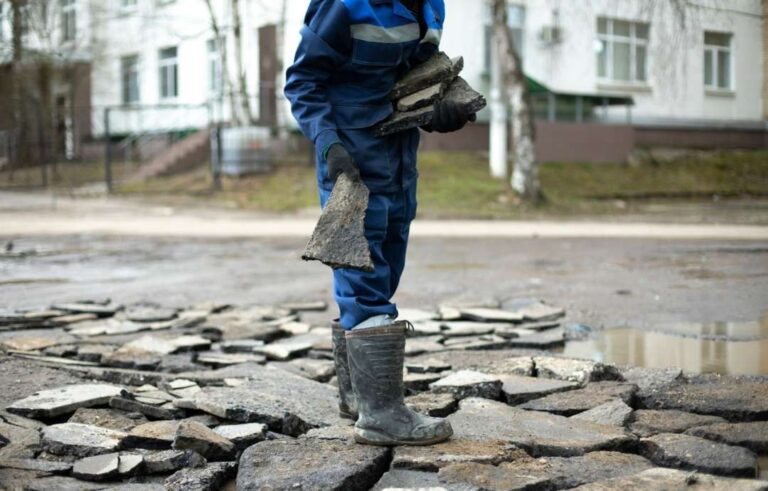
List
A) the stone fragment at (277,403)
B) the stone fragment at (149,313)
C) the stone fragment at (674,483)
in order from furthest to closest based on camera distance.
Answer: the stone fragment at (149,313)
the stone fragment at (277,403)
the stone fragment at (674,483)

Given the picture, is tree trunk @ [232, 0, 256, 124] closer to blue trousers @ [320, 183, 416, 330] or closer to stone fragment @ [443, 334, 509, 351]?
stone fragment @ [443, 334, 509, 351]

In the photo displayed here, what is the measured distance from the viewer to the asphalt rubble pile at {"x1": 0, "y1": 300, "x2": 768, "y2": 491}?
3.26m

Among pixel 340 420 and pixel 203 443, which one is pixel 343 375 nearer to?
pixel 340 420

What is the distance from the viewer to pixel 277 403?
415cm

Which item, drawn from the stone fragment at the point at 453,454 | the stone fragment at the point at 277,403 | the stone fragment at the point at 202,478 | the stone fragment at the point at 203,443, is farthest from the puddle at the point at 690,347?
the stone fragment at the point at 202,478

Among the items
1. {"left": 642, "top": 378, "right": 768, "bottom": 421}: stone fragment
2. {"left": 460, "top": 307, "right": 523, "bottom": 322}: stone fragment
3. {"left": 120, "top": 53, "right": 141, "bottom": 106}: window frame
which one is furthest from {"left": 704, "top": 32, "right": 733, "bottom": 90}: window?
{"left": 642, "top": 378, "right": 768, "bottom": 421}: stone fragment

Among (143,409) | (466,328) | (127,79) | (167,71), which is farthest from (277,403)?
(127,79)

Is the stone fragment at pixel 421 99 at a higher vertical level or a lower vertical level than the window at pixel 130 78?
lower

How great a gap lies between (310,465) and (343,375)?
31.9 inches

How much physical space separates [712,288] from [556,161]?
1841 centimetres

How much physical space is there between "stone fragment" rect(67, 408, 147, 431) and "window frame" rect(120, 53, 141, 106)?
31.4 metres

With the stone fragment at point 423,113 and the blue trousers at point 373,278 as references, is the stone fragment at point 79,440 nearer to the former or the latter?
the blue trousers at point 373,278

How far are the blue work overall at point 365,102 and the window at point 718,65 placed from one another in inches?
1145

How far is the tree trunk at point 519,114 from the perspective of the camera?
63.0 ft
